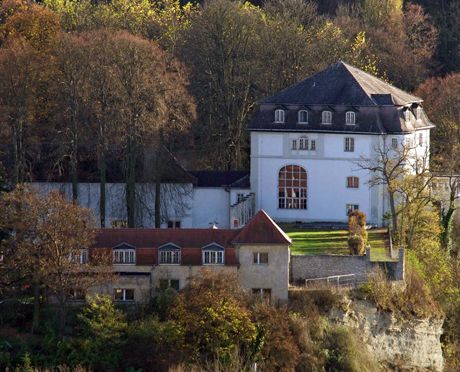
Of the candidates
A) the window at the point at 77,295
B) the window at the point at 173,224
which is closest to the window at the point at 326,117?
the window at the point at 173,224

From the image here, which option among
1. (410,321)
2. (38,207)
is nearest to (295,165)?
(410,321)

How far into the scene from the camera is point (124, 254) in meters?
50.8

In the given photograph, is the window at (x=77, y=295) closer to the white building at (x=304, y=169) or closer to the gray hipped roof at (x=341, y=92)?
the white building at (x=304, y=169)

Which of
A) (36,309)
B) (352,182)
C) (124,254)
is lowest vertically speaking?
(36,309)

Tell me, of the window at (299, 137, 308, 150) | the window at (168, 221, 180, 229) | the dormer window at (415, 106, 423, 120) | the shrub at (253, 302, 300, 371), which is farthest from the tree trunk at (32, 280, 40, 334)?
the dormer window at (415, 106, 423, 120)

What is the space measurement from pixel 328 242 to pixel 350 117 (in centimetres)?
743

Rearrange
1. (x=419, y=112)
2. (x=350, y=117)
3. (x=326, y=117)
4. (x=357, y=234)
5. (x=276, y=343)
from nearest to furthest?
(x=276, y=343), (x=357, y=234), (x=350, y=117), (x=326, y=117), (x=419, y=112)

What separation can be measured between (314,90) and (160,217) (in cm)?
902

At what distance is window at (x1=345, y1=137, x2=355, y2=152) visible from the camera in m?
62.5

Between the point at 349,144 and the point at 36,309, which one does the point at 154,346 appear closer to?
the point at 36,309

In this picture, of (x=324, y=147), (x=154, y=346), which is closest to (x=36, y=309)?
(x=154, y=346)

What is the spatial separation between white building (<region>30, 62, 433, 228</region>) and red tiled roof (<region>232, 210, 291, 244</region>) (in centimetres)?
1001

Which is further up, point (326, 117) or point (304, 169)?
point (326, 117)

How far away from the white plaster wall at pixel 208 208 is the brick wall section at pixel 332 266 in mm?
9990
